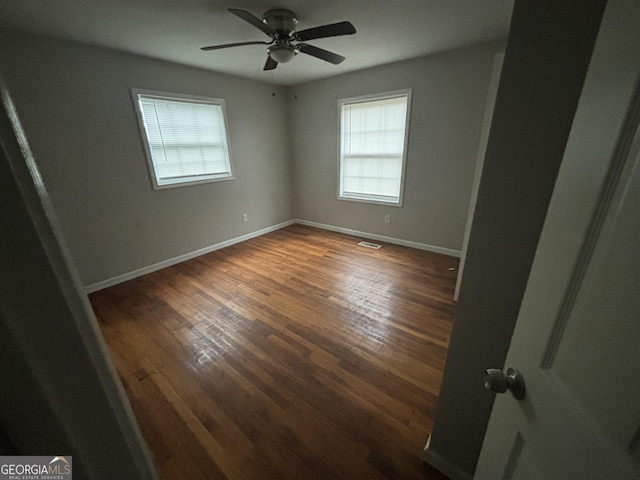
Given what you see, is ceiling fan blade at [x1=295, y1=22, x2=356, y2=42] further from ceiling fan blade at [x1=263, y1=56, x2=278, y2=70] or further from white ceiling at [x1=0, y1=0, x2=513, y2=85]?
ceiling fan blade at [x1=263, y1=56, x2=278, y2=70]

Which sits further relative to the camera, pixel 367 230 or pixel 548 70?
pixel 367 230

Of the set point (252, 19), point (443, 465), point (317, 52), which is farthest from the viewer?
point (317, 52)

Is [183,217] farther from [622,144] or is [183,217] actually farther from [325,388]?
[622,144]

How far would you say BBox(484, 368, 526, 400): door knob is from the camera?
566mm

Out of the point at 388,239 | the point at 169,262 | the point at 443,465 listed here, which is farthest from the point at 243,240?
the point at 443,465

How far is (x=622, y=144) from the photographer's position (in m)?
0.38

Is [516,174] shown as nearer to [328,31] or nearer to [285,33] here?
[328,31]

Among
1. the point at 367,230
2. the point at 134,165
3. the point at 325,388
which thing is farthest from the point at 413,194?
the point at 134,165

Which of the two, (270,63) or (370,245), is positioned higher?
(270,63)

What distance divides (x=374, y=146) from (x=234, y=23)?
7.43ft

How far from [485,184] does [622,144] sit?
0.36 m

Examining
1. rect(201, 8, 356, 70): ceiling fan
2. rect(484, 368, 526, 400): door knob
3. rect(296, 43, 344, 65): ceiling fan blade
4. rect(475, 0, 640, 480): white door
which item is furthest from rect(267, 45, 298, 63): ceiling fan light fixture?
rect(484, 368, 526, 400): door knob

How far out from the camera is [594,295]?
1.35 feet

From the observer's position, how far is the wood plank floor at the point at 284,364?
4.00 ft
